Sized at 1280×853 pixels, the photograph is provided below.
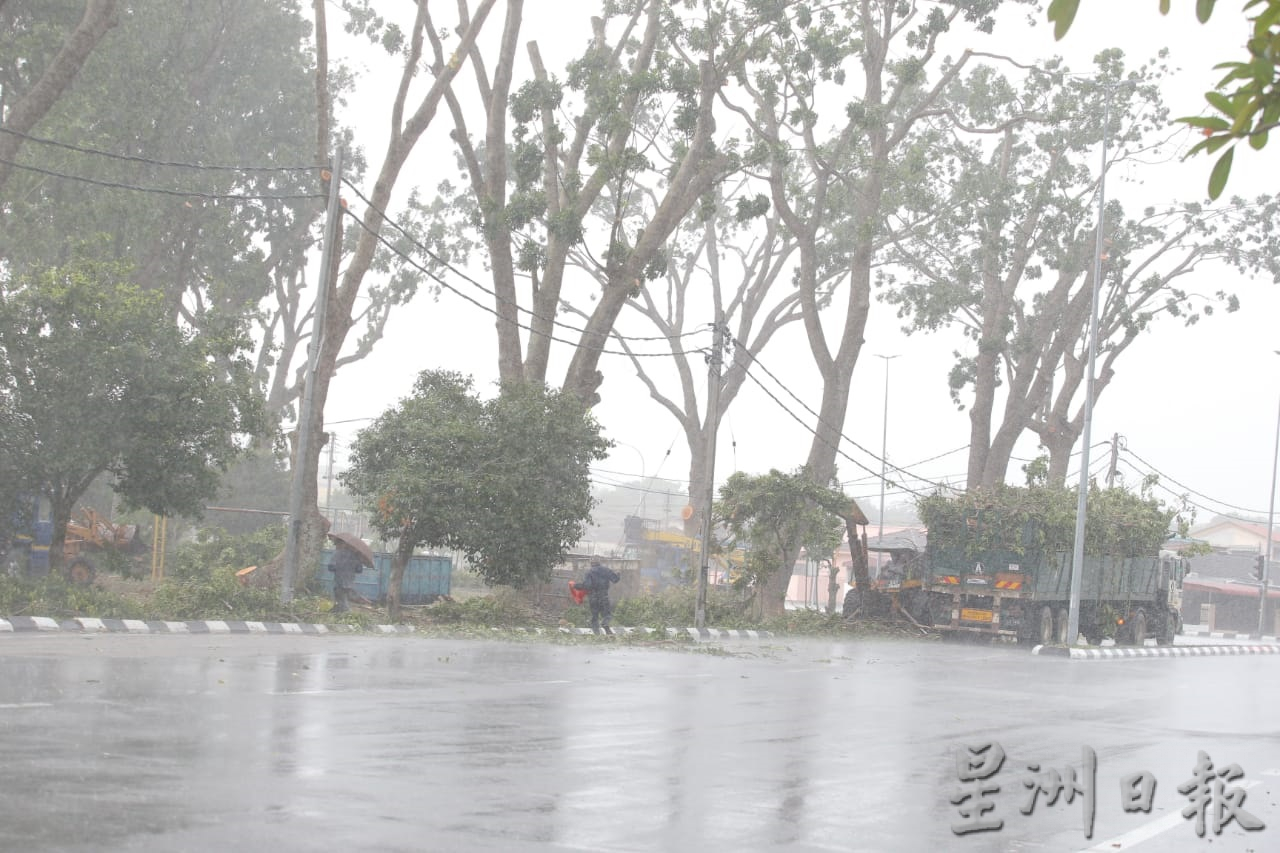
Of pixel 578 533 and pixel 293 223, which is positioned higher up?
pixel 293 223

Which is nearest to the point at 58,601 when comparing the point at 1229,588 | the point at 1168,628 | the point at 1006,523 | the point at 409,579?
the point at 409,579

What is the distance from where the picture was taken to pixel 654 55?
34250mm

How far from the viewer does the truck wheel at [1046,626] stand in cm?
3300

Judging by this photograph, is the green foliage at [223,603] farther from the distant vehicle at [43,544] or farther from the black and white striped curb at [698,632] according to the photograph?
the black and white striped curb at [698,632]

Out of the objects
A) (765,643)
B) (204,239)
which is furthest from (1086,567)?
(204,239)

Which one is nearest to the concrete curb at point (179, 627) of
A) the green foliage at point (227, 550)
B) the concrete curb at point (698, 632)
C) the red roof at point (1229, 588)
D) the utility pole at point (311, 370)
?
the concrete curb at point (698, 632)

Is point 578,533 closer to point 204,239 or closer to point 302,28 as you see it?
point 204,239

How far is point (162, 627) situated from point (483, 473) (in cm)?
733

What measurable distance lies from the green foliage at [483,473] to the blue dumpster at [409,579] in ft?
13.9

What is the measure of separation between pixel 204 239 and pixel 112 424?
18.8 m

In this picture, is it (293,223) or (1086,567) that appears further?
(293,223)

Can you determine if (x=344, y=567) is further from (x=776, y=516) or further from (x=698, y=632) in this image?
(x=776, y=516)

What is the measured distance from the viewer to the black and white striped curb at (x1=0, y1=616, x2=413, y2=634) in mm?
19500

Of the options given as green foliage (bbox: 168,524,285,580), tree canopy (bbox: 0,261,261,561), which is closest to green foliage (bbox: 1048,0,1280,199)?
tree canopy (bbox: 0,261,261,561)
